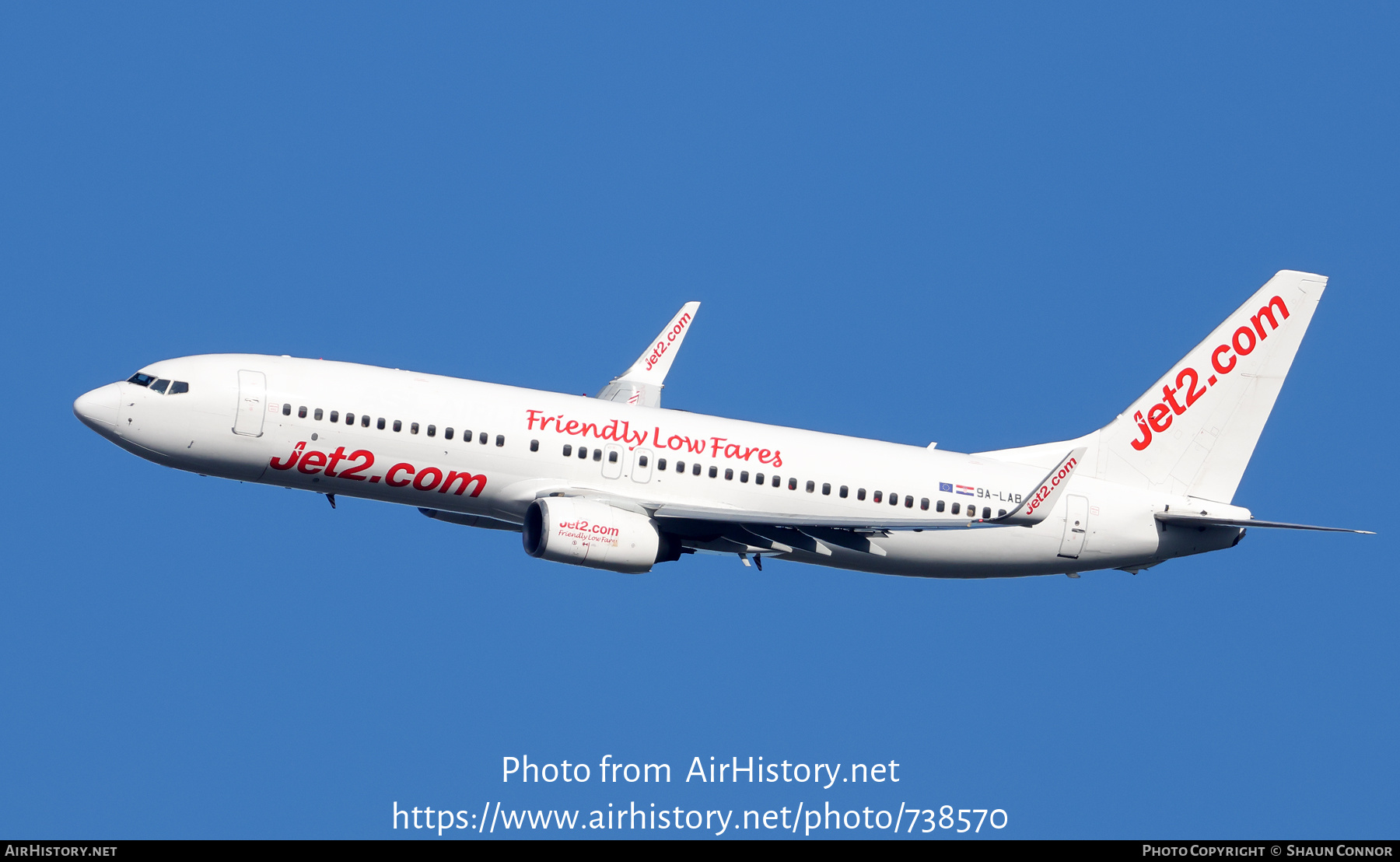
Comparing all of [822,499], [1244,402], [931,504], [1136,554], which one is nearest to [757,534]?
[822,499]

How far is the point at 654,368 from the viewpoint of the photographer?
7119 centimetres

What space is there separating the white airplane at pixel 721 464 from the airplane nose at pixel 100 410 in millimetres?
52

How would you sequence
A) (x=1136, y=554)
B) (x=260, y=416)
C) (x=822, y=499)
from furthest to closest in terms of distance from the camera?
(x=1136, y=554) < (x=822, y=499) < (x=260, y=416)

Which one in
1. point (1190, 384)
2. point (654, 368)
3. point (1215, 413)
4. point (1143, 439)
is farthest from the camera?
point (654, 368)

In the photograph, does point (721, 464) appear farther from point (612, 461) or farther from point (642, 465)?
point (612, 461)

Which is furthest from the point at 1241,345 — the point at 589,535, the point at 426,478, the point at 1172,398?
the point at 426,478

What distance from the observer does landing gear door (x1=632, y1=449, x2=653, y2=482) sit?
53.8 meters

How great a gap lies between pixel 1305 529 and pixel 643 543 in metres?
20.2

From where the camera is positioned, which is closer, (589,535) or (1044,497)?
(1044,497)

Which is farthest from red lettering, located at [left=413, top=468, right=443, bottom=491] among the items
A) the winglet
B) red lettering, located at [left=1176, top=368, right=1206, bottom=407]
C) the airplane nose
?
red lettering, located at [left=1176, top=368, right=1206, bottom=407]

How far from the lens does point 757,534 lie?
54.1 m

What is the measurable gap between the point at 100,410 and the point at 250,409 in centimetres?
440

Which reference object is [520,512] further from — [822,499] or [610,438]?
[822,499]

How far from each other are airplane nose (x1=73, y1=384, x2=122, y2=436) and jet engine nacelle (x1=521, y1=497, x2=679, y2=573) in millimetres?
12335
